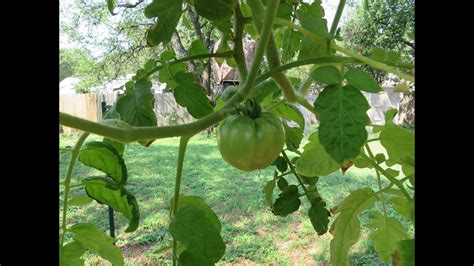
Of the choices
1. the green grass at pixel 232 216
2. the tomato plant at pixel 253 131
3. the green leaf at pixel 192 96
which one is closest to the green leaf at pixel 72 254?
the tomato plant at pixel 253 131

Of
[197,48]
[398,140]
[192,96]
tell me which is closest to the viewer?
[398,140]

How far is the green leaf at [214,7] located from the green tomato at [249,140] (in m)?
0.16

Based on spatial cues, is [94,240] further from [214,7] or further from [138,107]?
[214,7]

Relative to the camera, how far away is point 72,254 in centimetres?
63

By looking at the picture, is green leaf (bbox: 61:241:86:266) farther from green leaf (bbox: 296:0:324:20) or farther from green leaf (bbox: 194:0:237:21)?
green leaf (bbox: 296:0:324:20)

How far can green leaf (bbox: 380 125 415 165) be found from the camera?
0.50 metres

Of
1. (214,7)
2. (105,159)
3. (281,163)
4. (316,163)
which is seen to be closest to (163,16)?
(214,7)

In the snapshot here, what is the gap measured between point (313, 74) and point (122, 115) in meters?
0.38

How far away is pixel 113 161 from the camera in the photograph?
55cm

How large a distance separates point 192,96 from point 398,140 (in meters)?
0.35

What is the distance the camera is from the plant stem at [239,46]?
2.06 feet

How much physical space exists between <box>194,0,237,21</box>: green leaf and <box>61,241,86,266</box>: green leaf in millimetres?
387
